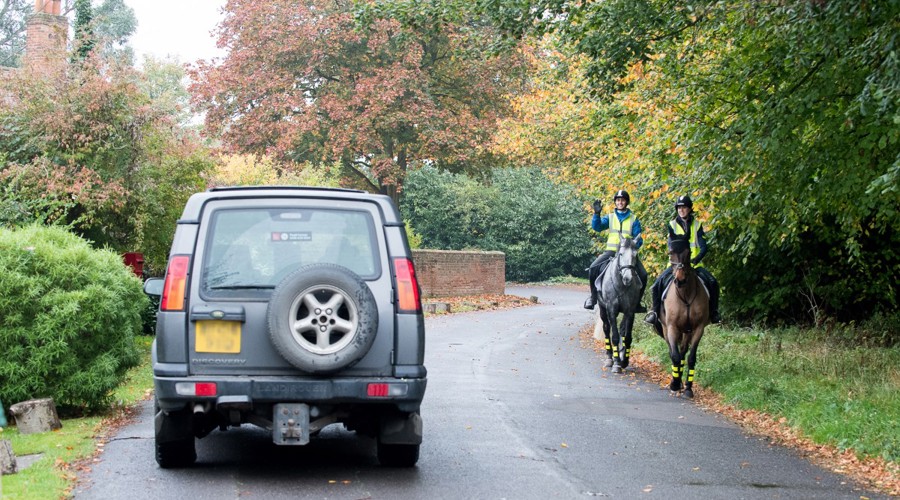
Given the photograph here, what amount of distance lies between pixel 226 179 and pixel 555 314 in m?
11.6

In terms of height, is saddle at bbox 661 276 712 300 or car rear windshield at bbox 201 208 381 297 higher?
car rear windshield at bbox 201 208 381 297

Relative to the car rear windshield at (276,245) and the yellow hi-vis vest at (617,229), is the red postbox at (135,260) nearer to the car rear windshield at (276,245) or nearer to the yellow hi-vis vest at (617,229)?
the yellow hi-vis vest at (617,229)

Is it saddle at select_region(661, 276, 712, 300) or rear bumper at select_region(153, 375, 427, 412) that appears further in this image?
saddle at select_region(661, 276, 712, 300)

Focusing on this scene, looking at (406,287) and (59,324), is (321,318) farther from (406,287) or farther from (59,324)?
(59,324)

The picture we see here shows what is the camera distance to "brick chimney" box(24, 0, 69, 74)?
1977cm

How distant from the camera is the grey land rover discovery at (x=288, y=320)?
7391mm

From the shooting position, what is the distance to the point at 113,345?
11164mm

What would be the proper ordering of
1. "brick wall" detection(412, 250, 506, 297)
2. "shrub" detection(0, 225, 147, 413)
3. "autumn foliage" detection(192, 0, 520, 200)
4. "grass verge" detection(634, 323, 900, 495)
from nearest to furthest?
"grass verge" detection(634, 323, 900, 495) < "shrub" detection(0, 225, 147, 413) < "brick wall" detection(412, 250, 506, 297) < "autumn foliage" detection(192, 0, 520, 200)

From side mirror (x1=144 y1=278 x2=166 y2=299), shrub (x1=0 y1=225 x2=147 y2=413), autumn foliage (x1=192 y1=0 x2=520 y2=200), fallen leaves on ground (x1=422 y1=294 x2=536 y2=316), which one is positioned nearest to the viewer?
side mirror (x1=144 y1=278 x2=166 y2=299)

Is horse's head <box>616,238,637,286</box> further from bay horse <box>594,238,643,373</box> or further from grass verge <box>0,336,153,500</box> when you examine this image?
grass verge <box>0,336,153,500</box>

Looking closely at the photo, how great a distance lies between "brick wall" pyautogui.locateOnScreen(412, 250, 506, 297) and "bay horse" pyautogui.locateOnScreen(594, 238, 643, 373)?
17615mm

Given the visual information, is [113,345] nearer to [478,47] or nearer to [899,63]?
[478,47]

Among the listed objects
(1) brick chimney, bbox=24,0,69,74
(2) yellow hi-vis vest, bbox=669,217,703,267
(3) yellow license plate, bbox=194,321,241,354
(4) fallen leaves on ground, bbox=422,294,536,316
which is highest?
(1) brick chimney, bbox=24,0,69,74

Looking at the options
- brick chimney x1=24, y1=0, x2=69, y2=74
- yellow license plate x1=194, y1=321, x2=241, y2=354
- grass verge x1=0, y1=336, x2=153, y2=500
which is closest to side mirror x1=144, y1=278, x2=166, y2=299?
yellow license plate x1=194, y1=321, x2=241, y2=354
